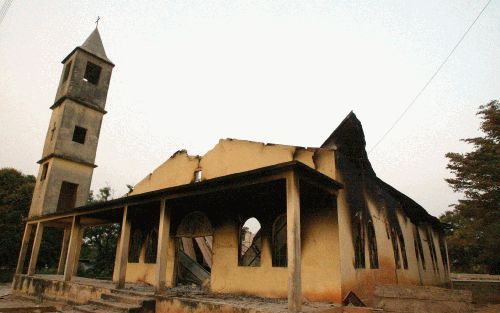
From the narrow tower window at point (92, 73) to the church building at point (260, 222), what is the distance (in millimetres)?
4040

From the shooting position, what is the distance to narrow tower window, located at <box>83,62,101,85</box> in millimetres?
20705

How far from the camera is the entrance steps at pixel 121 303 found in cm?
836

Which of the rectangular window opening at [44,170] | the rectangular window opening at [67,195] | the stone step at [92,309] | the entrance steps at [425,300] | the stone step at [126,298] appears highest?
the rectangular window opening at [44,170]

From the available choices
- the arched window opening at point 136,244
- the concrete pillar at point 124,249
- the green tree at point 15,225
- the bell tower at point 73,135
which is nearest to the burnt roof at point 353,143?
the concrete pillar at point 124,249

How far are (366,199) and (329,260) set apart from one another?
3583 millimetres

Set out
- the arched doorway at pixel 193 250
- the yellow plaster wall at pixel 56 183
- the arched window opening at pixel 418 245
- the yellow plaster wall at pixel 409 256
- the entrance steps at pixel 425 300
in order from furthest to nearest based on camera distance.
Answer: the yellow plaster wall at pixel 56 183 < the arched window opening at pixel 418 245 < the yellow plaster wall at pixel 409 256 < the arched doorway at pixel 193 250 < the entrance steps at pixel 425 300

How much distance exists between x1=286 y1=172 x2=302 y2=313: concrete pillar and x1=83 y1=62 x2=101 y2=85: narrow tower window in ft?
60.9

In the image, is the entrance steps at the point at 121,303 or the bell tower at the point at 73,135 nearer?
the entrance steps at the point at 121,303

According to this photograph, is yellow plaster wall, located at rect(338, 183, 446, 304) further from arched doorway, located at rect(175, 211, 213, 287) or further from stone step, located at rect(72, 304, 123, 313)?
stone step, located at rect(72, 304, 123, 313)

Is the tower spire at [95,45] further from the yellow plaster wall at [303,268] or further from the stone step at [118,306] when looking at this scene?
the stone step at [118,306]

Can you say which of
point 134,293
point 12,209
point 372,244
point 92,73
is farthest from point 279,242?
point 12,209

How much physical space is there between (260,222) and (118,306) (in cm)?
481

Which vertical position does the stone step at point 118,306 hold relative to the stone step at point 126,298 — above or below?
below

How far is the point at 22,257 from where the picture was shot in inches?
635
